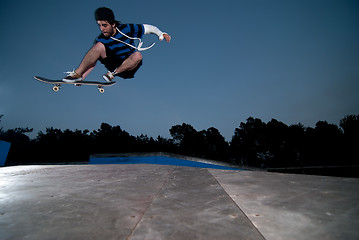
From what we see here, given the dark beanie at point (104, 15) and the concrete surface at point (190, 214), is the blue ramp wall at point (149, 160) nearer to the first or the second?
the dark beanie at point (104, 15)

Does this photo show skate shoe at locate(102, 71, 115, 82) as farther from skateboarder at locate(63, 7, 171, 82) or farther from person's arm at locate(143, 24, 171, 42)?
person's arm at locate(143, 24, 171, 42)

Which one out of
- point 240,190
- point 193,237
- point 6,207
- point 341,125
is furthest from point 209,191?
point 341,125

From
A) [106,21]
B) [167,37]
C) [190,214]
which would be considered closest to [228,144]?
[167,37]

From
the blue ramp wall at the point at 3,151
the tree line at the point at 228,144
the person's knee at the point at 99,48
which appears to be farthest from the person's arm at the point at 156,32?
the tree line at the point at 228,144

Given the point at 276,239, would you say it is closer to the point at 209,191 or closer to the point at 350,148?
the point at 209,191

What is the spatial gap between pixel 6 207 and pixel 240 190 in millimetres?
2358

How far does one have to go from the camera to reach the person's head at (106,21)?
5.98 meters

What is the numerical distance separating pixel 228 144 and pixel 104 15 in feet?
135

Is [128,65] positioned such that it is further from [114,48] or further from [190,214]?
[190,214]

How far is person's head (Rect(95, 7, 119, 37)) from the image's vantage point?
5984mm

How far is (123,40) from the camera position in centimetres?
631

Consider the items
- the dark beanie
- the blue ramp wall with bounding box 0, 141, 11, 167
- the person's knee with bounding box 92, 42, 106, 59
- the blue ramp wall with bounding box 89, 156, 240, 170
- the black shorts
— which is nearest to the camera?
the dark beanie

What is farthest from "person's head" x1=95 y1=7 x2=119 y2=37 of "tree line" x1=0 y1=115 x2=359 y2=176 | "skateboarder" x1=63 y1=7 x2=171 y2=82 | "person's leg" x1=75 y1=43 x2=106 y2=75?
"tree line" x1=0 y1=115 x2=359 y2=176

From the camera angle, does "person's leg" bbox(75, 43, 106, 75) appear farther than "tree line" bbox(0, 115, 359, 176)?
No
